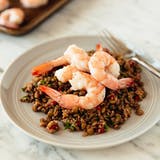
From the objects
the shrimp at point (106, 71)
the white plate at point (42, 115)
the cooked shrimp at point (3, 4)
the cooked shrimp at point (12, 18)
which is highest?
the shrimp at point (106, 71)

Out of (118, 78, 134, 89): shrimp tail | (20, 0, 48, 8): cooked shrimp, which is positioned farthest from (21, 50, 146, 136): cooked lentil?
(20, 0, 48, 8): cooked shrimp

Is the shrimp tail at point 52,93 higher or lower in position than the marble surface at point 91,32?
higher

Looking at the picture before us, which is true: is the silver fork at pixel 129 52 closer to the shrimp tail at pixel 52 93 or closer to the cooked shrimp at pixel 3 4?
the shrimp tail at pixel 52 93

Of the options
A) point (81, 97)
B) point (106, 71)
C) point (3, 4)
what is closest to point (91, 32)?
point (3, 4)

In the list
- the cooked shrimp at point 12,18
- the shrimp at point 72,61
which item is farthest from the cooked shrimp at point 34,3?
the shrimp at point 72,61

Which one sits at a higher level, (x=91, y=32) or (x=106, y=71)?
(x=106, y=71)

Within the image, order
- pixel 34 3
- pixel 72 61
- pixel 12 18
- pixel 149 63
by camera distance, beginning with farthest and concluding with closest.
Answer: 1. pixel 34 3
2. pixel 12 18
3. pixel 149 63
4. pixel 72 61

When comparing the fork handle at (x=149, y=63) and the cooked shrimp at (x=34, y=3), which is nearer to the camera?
the fork handle at (x=149, y=63)

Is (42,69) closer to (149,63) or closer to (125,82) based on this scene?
(125,82)
